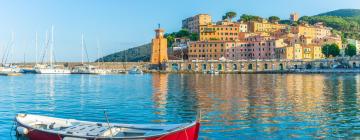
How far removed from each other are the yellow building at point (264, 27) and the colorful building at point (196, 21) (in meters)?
16.5

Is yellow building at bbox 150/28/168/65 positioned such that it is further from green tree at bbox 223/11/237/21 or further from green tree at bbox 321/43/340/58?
green tree at bbox 321/43/340/58

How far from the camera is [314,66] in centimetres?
12431

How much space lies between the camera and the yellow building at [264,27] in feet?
527

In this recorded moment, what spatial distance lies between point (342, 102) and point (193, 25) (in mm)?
135717

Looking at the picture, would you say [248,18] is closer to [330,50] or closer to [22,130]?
[330,50]

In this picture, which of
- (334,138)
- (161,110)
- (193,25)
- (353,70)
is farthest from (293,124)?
(193,25)

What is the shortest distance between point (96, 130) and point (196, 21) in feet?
494

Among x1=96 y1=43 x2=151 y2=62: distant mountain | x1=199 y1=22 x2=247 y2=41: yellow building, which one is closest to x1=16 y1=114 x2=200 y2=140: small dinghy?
x1=199 y1=22 x2=247 y2=41: yellow building

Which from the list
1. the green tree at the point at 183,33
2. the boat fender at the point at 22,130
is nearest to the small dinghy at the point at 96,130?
the boat fender at the point at 22,130

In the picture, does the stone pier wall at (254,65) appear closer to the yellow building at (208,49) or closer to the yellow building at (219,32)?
the yellow building at (208,49)

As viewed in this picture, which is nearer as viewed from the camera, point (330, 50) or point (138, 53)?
point (330, 50)

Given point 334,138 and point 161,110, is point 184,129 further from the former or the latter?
point 161,110

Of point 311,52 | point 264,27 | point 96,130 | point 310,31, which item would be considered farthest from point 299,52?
point 96,130

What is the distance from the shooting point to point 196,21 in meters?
167
